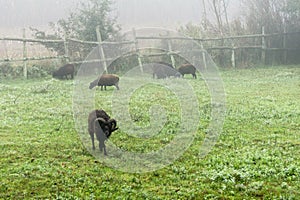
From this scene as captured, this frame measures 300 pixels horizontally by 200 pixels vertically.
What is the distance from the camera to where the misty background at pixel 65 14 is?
3472 centimetres

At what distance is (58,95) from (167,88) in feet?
14.8

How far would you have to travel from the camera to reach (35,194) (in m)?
6.25

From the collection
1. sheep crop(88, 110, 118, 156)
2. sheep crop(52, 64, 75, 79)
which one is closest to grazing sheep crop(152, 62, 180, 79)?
sheep crop(52, 64, 75, 79)

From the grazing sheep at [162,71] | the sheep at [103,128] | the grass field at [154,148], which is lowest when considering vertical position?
the grass field at [154,148]

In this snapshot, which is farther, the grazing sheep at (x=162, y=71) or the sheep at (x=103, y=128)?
the grazing sheep at (x=162, y=71)

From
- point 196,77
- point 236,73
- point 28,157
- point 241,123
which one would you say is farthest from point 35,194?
point 236,73

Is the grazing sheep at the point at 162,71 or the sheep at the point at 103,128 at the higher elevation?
the grazing sheep at the point at 162,71

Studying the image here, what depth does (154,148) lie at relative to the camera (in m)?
8.89

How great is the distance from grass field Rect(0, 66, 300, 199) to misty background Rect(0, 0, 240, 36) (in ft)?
69.7

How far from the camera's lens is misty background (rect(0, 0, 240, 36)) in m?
34.7

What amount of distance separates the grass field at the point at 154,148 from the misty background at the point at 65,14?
69.7 feet

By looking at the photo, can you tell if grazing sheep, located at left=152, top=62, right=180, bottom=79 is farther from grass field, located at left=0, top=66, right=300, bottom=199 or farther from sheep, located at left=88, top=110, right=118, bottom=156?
sheep, located at left=88, top=110, right=118, bottom=156

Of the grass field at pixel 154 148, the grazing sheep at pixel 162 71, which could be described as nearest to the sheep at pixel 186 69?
the grazing sheep at pixel 162 71

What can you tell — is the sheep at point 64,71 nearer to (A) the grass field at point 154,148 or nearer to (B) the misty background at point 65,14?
(A) the grass field at point 154,148
